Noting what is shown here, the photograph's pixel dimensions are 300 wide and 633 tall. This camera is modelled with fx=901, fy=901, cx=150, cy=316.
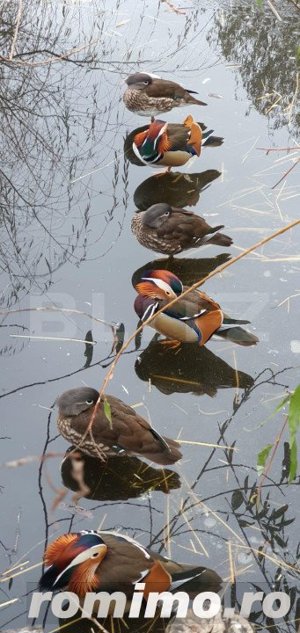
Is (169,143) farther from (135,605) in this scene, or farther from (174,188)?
(135,605)

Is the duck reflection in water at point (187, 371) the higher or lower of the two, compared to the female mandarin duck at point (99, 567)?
higher

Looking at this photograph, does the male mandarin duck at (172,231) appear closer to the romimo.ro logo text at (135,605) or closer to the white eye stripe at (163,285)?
the white eye stripe at (163,285)

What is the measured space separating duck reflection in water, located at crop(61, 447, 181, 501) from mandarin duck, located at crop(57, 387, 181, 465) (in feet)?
0.21

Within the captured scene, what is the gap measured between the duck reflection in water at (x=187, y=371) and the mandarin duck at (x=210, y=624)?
3.77 ft

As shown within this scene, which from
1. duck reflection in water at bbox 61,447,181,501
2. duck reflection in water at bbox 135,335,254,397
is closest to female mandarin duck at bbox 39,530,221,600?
duck reflection in water at bbox 61,447,181,501

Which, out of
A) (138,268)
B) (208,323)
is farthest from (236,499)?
(138,268)

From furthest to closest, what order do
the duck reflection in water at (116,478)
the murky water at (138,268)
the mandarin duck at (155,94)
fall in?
the mandarin duck at (155,94)
the duck reflection in water at (116,478)
the murky water at (138,268)

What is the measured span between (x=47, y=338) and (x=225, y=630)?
5.40ft

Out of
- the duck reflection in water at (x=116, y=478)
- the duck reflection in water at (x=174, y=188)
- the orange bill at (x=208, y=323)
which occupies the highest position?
the duck reflection in water at (x=174, y=188)

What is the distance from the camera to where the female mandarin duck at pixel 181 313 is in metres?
3.95

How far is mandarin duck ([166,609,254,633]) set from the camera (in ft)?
9.19

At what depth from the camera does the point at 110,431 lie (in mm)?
3375

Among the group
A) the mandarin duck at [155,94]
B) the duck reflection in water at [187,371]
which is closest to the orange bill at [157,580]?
the duck reflection in water at [187,371]

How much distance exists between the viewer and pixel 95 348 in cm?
396
